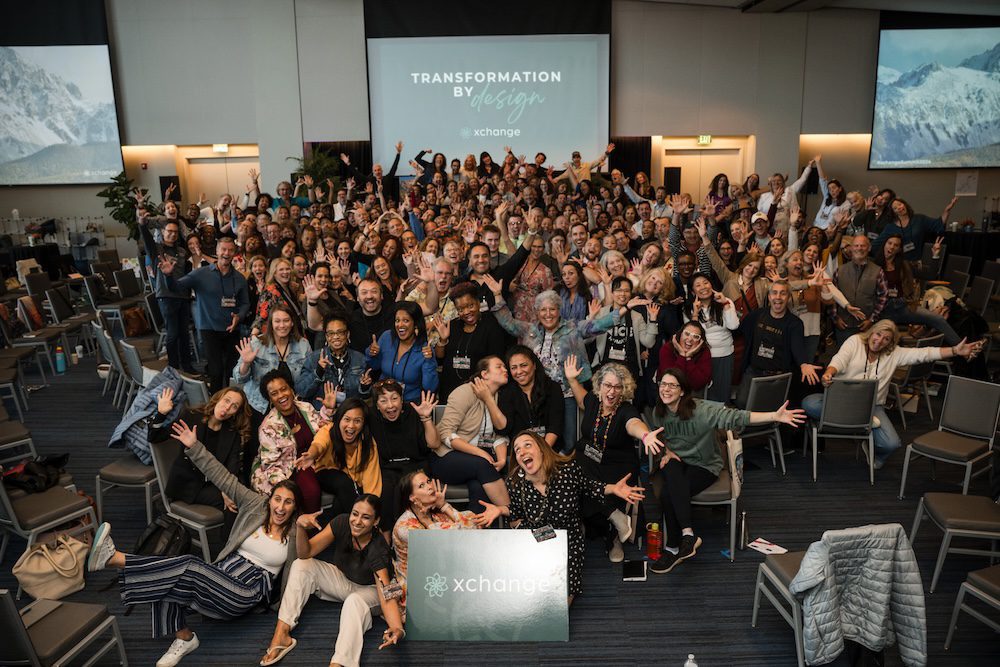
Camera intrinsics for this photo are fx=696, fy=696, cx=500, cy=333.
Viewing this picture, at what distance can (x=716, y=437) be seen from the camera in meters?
4.50

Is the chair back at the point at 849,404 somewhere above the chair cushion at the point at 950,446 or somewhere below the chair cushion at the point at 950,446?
above

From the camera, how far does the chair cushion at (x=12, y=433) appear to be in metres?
5.16

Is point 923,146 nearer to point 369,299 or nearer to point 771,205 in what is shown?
point 771,205

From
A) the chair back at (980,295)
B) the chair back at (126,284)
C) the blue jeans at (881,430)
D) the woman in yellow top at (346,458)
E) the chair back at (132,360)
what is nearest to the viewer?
the woman in yellow top at (346,458)

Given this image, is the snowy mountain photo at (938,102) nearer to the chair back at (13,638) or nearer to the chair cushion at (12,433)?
the chair cushion at (12,433)

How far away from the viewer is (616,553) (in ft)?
14.6

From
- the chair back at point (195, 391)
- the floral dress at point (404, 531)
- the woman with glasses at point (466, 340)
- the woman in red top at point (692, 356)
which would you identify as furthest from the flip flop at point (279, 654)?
the woman in red top at point (692, 356)

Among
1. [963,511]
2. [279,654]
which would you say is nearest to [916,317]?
[963,511]

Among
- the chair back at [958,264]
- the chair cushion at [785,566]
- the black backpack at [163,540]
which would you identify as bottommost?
the black backpack at [163,540]

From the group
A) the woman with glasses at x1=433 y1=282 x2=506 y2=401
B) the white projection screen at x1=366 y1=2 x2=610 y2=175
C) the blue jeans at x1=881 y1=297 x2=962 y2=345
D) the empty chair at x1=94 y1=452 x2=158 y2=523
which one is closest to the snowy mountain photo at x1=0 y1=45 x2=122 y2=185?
the white projection screen at x1=366 y1=2 x2=610 y2=175

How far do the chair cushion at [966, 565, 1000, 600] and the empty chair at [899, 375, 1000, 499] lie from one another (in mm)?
1467

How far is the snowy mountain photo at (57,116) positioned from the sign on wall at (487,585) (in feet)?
49.3

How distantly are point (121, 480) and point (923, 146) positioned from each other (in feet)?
51.1

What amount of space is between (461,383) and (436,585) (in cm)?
177
